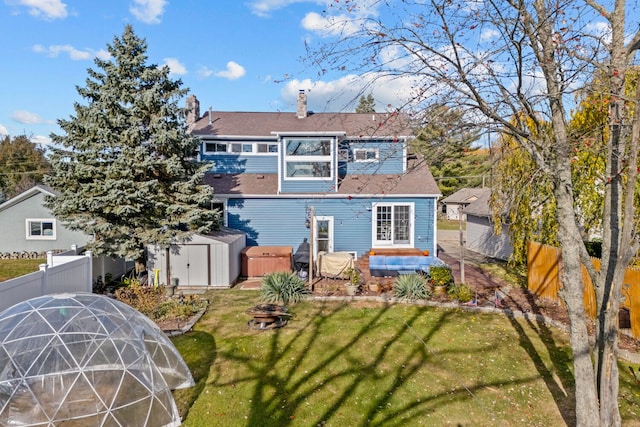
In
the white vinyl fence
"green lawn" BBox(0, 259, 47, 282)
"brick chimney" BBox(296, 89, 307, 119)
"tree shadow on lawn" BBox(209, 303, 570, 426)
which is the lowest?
"tree shadow on lawn" BBox(209, 303, 570, 426)

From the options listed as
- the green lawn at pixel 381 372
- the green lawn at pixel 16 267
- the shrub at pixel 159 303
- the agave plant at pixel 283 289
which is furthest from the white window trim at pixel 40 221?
the green lawn at pixel 381 372

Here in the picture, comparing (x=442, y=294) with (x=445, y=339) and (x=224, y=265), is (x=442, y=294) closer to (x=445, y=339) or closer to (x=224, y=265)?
(x=445, y=339)

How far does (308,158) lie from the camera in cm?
1573

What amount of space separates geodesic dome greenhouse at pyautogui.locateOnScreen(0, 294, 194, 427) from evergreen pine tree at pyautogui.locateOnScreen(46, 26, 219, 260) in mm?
6889

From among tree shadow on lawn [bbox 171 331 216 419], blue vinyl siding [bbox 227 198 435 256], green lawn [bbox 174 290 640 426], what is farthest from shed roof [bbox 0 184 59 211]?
green lawn [bbox 174 290 640 426]

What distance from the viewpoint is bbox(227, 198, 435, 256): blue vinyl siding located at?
16.0 metres

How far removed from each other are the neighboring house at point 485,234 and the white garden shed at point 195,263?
37.9 ft

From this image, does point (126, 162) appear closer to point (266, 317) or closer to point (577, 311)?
point (266, 317)

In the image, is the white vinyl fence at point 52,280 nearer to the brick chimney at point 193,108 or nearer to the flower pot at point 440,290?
the brick chimney at point 193,108

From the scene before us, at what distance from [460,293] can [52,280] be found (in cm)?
1094

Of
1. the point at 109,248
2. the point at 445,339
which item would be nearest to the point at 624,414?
the point at 445,339

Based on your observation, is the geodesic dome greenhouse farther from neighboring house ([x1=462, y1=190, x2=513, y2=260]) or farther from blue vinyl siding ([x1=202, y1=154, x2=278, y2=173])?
neighboring house ([x1=462, y1=190, x2=513, y2=260])

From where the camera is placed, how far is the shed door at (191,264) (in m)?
12.7

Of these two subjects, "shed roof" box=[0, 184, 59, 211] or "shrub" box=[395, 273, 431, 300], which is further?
"shed roof" box=[0, 184, 59, 211]
